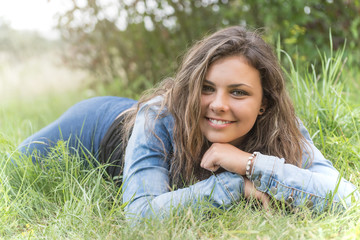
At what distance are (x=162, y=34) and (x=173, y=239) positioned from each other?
3.69 m

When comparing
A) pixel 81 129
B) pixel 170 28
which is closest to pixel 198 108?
pixel 81 129

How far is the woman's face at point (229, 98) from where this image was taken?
1.90 m

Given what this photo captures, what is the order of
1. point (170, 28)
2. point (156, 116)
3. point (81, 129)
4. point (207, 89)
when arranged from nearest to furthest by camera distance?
point (207, 89)
point (156, 116)
point (81, 129)
point (170, 28)

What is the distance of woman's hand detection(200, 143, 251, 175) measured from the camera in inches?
74.8

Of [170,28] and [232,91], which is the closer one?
[232,91]

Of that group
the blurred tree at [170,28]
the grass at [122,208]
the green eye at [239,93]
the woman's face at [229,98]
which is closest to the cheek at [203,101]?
the woman's face at [229,98]

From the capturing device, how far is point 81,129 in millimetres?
2490

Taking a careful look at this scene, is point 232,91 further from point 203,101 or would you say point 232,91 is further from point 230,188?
point 230,188

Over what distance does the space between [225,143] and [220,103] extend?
248 mm

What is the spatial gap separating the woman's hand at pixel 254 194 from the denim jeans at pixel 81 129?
1.02m

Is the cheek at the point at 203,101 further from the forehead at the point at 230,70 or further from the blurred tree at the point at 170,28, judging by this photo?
the blurred tree at the point at 170,28

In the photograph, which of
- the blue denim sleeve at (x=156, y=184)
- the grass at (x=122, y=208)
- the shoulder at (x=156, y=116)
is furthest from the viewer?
the shoulder at (x=156, y=116)

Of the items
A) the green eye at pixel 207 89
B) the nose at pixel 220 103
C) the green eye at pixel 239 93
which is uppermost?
the green eye at pixel 207 89

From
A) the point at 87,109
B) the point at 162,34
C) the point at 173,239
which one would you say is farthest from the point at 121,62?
the point at 173,239
